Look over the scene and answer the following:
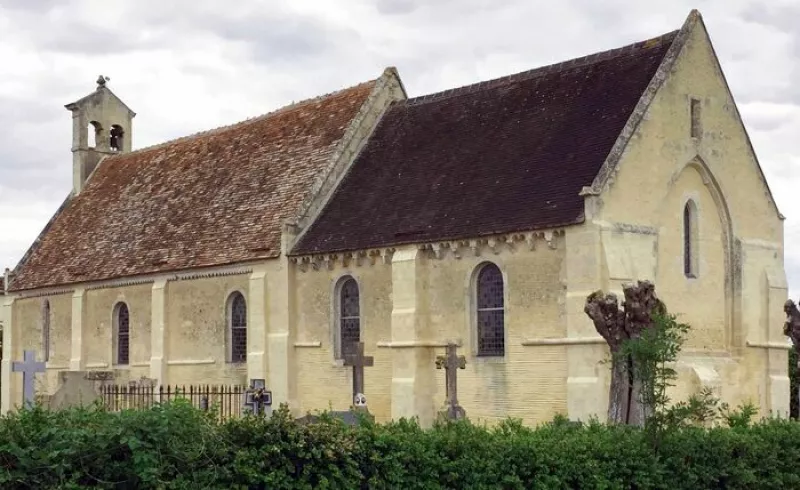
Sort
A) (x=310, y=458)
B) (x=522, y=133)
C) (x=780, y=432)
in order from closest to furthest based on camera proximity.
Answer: (x=310, y=458) → (x=780, y=432) → (x=522, y=133)

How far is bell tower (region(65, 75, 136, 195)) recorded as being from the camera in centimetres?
5012

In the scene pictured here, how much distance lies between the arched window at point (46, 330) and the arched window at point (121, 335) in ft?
15.4

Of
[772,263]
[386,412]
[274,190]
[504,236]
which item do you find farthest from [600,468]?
[274,190]

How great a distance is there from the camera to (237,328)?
37.5 m

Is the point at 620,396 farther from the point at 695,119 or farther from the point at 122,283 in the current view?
the point at 122,283

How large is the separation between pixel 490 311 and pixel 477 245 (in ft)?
5.69

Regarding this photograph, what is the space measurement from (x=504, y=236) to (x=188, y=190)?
16.2 metres

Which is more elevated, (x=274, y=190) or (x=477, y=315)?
(x=274, y=190)

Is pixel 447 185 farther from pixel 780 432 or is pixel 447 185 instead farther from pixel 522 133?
pixel 780 432

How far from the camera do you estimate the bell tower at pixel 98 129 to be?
50.1 meters

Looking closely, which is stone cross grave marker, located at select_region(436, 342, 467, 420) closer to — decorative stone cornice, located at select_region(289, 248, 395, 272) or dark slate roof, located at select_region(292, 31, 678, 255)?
dark slate roof, located at select_region(292, 31, 678, 255)

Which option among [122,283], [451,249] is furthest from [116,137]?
[451,249]

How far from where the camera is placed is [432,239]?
30875 millimetres

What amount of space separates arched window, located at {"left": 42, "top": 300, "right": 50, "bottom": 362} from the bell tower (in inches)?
238
